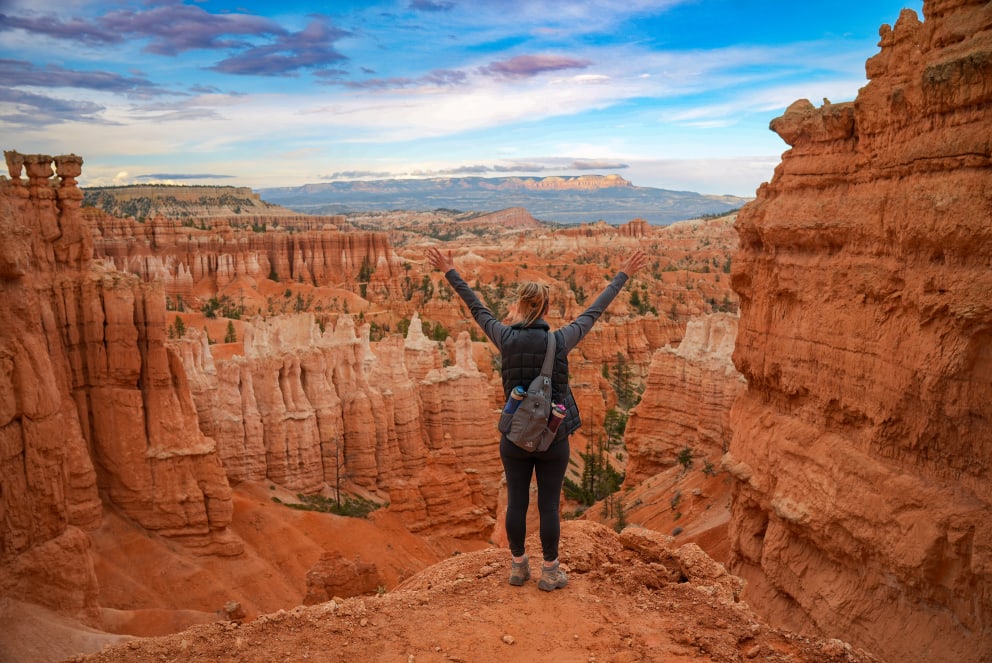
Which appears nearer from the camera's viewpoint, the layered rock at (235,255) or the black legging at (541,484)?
the black legging at (541,484)

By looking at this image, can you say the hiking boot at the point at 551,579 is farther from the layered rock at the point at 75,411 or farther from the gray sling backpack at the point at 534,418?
the layered rock at the point at 75,411

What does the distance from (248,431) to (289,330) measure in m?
6.94

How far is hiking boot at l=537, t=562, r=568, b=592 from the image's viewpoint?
578cm

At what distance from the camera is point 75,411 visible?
13664mm

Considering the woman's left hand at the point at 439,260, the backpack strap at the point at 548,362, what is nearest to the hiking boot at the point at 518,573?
the backpack strap at the point at 548,362

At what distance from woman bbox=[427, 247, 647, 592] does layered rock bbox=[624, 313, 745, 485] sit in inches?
638

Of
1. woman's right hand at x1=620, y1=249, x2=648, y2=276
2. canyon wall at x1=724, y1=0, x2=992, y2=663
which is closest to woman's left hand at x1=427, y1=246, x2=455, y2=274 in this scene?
woman's right hand at x1=620, y1=249, x2=648, y2=276

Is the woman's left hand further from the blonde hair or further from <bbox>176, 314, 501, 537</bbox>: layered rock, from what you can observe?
<bbox>176, 314, 501, 537</bbox>: layered rock

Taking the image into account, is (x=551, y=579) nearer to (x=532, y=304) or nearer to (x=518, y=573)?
(x=518, y=573)

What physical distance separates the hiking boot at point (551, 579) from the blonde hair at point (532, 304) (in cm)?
195

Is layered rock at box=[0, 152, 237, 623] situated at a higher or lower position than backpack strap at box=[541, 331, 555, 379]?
lower

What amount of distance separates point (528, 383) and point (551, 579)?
5.29 feet

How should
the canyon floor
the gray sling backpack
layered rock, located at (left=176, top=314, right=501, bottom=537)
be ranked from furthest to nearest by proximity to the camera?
layered rock, located at (left=176, top=314, right=501, bottom=537), the gray sling backpack, the canyon floor

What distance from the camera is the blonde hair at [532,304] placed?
18.2ft
